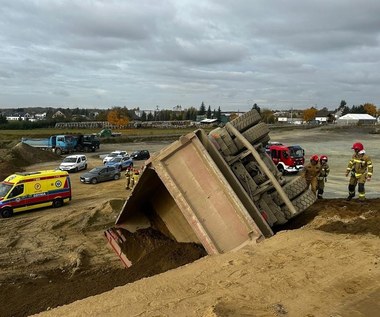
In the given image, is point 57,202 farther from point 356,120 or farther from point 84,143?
point 356,120

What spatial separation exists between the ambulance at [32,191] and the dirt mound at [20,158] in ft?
42.9

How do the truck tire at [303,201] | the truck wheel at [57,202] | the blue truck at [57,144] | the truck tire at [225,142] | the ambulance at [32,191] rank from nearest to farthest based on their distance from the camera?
the truck tire at [225,142], the truck tire at [303,201], the ambulance at [32,191], the truck wheel at [57,202], the blue truck at [57,144]

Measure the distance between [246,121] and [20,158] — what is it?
32038 millimetres

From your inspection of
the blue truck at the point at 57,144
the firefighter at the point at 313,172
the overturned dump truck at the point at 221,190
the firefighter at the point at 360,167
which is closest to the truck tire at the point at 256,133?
the overturned dump truck at the point at 221,190

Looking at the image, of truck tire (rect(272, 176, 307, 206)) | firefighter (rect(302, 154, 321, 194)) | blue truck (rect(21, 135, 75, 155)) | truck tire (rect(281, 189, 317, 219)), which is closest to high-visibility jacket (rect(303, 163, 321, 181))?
firefighter (rect(302, 154, 321, 194))

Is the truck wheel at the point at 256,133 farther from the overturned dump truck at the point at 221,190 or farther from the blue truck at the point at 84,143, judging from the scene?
the blue truck at the point at 84,143

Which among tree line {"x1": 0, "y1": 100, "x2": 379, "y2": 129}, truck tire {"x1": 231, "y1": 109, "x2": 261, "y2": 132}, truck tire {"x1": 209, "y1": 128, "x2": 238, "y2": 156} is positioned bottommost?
tree line {"x1": 0, "y1": 100, "x2": 379, "y2": 129}

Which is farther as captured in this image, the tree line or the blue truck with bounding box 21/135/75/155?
the tree line

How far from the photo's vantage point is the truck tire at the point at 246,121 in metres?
8.45

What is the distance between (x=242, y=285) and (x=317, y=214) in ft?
14.1

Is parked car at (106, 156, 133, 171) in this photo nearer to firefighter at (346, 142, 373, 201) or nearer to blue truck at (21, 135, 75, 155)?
blue truck at (21, 135, 75, 155)

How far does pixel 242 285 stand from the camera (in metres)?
5.12

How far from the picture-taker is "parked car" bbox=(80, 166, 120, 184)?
25812 mm

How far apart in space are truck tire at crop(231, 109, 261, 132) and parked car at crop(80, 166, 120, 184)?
18766 millimetres
